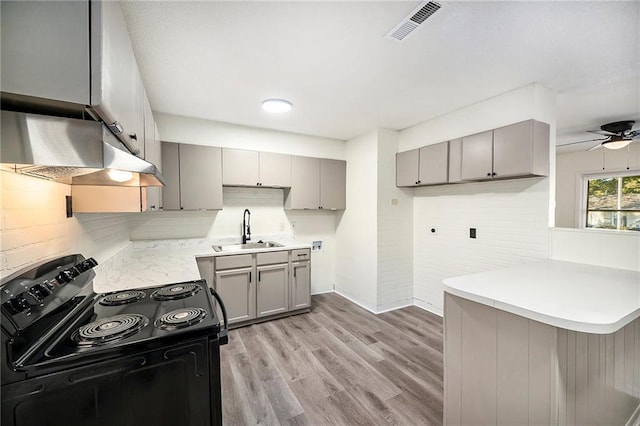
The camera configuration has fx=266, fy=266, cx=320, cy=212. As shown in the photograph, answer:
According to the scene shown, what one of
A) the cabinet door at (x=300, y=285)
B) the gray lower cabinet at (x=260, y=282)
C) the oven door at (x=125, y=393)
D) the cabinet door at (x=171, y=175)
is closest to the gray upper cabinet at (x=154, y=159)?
the cabinet door at (x=171, y=175)

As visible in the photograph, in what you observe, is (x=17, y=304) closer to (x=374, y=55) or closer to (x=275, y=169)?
(x=374, y=55)

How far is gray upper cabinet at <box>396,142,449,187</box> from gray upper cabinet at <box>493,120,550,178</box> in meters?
0.62

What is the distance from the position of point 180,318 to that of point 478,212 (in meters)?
3.05

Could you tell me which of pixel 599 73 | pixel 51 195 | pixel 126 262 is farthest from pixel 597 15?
pixel 126 262

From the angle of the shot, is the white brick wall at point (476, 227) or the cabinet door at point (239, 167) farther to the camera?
the cabinet door at point (239, 167)

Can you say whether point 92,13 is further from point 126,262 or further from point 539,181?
point 539,181

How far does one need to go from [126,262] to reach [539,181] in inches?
157

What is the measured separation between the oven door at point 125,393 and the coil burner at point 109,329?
0.09 metres

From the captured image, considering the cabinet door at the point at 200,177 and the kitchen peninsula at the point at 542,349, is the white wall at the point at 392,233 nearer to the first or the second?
the kitchen peninsula at the point at 542,349

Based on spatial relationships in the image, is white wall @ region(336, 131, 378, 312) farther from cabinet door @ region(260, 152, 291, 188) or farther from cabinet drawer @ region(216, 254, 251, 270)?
cabinet drawer @ region(216, 254, 251, 270)

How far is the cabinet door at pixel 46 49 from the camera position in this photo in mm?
662

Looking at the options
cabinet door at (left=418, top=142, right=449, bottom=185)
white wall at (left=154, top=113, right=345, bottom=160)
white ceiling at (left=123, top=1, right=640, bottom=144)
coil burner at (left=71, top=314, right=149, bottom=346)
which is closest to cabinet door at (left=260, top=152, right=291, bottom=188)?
white wall at (left=154, top=113, right=345, bottom=160)

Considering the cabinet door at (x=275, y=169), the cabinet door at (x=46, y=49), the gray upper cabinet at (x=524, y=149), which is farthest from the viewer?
the cabinet door at (x=275, y=169)

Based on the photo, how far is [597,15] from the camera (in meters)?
1.56
